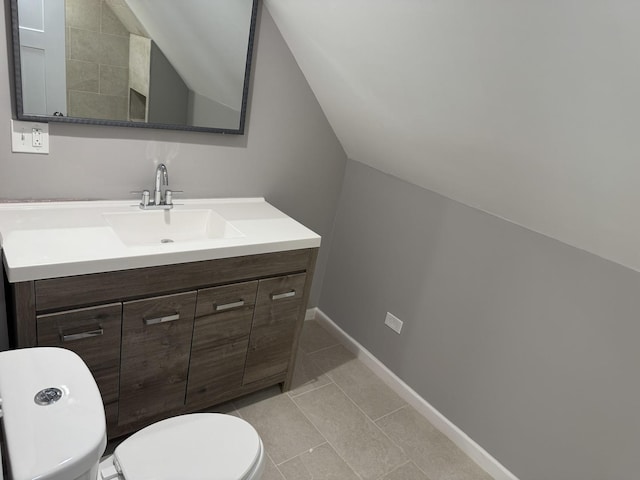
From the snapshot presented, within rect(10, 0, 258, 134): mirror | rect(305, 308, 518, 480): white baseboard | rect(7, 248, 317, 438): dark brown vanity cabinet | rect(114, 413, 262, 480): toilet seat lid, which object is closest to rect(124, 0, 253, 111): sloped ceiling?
rect(10, 0, 258, 134): mirror

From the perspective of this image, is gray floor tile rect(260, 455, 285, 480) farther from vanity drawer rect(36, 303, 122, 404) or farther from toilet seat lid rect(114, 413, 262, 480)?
vanity drawer rect(36, 303, 122, 404)

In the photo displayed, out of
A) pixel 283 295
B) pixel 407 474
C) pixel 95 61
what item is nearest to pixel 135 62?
pixel 95 61

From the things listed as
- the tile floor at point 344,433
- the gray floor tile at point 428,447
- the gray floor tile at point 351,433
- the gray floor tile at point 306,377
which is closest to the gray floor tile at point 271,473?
the tile floor at point 344,433

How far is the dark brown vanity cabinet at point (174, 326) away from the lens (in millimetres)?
1437

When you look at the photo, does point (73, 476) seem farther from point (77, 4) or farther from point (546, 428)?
point (546, 428)

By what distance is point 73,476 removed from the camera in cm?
92

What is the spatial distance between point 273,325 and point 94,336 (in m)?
0.75

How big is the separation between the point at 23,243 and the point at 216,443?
87 cm

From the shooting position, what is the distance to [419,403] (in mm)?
2309

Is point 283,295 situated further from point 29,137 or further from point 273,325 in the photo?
point 29,137

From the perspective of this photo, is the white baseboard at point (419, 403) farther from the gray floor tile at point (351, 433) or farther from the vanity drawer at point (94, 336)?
the vanity drawer at point (94, 336)

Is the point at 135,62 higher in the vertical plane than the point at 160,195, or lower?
higher

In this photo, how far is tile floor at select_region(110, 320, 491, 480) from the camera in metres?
1.92

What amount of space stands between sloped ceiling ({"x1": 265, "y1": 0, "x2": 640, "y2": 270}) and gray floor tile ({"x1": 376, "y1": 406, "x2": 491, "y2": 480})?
1.10 metres
